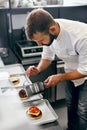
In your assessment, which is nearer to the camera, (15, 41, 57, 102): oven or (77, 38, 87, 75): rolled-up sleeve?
(77, 38, 87, 75): rolled-up sleeve

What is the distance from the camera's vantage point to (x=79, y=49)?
1305 millimetres

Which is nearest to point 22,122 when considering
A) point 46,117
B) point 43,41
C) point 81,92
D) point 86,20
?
point 46,117

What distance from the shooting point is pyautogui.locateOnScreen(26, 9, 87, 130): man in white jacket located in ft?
4.00

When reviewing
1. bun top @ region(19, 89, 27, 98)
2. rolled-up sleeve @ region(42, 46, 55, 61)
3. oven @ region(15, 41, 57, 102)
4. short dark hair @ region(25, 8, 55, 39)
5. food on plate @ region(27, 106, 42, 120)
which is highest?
short dark hair @ region(25, 8, 55, 39)

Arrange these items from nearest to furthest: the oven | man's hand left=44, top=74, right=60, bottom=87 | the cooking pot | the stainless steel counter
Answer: the stainless steel counter, the cooking pot, man's hand left=44, top=74, right=60, bottom=87, the oven

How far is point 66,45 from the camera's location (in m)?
1.38

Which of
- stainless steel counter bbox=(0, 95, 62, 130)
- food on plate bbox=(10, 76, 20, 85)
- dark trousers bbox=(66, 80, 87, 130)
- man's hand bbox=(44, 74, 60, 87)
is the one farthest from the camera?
dark trousers bbox=(66, 80, 87, 130)

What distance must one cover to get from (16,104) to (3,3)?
1.30 metres

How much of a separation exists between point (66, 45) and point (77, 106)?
23.4 inches

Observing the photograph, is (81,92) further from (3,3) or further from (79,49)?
(3,3)

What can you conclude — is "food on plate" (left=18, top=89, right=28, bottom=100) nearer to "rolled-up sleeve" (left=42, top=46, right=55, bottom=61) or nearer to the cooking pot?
the cooking pot

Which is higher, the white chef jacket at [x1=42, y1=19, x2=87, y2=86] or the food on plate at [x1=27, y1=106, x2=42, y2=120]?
the white chef jacket at [x1=42, y1=19, x2=87, y2=86]

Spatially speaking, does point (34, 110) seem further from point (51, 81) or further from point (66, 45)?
point (66, 45)

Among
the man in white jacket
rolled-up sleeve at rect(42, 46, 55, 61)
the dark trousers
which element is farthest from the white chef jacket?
the dark trousers
